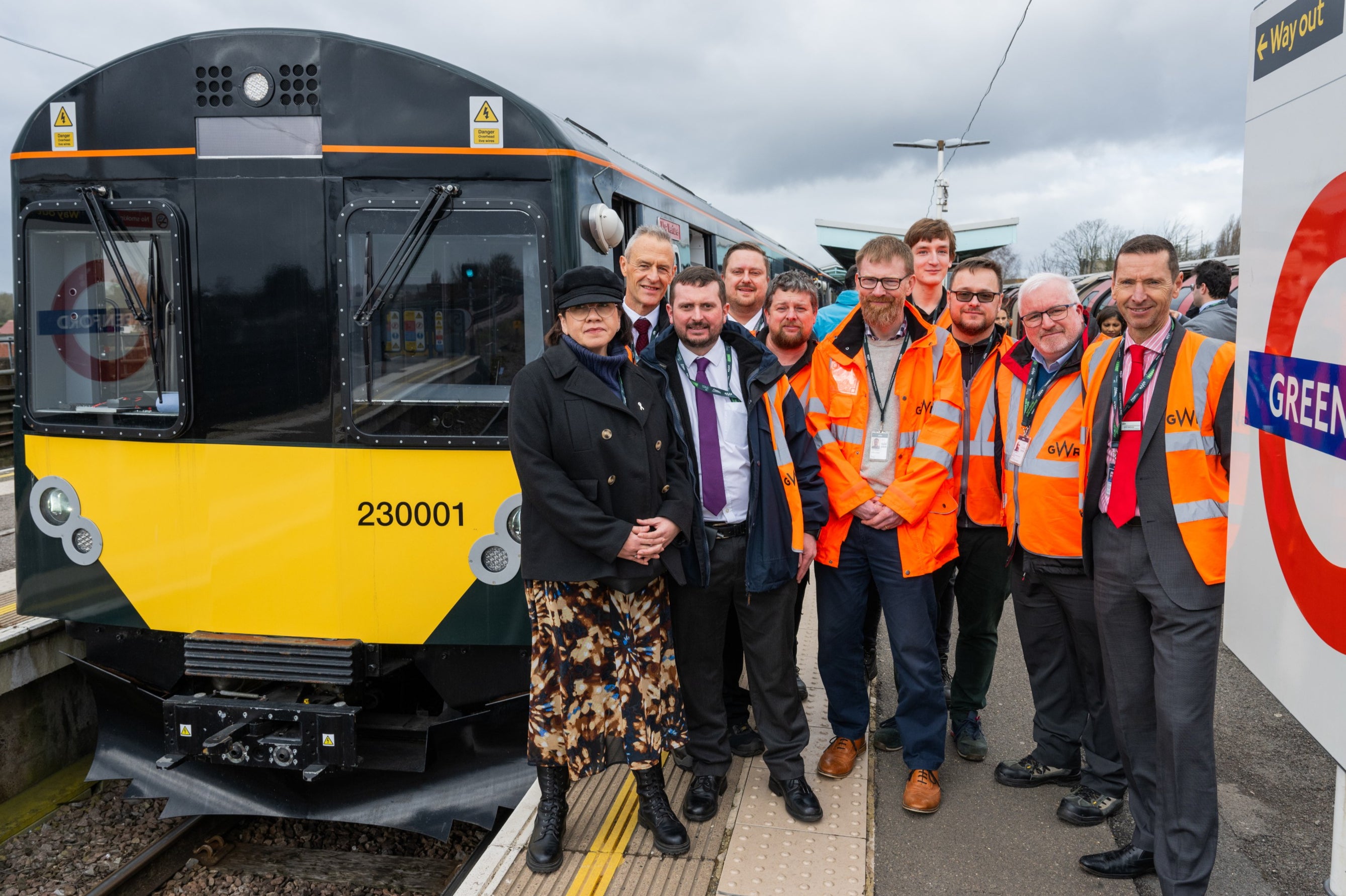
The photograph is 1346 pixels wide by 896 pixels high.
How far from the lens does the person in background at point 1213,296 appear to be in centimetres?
489

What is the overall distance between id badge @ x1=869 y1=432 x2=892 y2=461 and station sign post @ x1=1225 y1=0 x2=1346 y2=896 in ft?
5.77

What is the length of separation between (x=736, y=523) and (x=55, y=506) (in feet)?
9.03

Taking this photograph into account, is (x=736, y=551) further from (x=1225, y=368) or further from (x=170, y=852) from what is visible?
(x=170, y=852)

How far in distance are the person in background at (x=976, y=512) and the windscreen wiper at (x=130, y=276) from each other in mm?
3070

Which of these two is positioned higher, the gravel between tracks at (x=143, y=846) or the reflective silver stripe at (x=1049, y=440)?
the reflective silver stripe at (x=1049, y=440)

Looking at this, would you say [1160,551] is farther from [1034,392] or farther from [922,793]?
[922,793]

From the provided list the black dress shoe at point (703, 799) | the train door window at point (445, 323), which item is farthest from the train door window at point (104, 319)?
the black dress shoe at point (703, 799)

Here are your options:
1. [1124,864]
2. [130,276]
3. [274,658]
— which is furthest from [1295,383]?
[130,276]

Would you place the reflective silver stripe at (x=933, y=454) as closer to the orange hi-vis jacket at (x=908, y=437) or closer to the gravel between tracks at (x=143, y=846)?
the orange hi-vis jacket at (x=908, y=437)

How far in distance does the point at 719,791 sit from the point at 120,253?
3.05 meters

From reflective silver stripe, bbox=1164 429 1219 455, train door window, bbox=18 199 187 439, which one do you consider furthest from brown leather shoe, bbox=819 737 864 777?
train door window, bbox=18 199 187 439

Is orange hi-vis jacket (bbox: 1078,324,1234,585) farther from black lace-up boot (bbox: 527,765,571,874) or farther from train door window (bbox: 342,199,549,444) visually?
train door window (bbox: 342,199,549,444)

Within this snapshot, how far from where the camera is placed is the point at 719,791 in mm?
3334

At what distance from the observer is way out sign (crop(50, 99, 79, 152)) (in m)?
3.58
